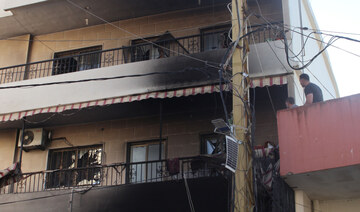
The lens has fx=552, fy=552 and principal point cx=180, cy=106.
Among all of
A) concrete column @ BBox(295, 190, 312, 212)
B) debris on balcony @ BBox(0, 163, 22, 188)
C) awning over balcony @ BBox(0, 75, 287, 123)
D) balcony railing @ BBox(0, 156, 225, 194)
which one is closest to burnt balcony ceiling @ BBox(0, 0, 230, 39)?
awning over balcony @ BBox(0, 75, 287, 123)

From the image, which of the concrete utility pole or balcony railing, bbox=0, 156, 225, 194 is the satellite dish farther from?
the concrete utility pole

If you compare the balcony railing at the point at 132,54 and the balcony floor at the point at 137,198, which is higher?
A: the balcony railing at the point at 132,54

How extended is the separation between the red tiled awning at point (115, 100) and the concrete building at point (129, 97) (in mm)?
31

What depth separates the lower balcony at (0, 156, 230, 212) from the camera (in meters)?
11.8

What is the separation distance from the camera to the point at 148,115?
50.6 feet

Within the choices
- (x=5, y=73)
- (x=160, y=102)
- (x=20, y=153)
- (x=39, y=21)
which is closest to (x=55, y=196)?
(x=20, y=153)

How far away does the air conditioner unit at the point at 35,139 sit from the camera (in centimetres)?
1608

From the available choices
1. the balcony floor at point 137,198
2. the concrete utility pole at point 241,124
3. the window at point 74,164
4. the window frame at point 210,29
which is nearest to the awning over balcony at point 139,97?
the window at point 74,164

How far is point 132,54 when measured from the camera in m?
16.1

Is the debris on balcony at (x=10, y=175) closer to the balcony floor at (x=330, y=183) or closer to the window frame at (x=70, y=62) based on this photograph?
the window frame at (x=70, y=62)

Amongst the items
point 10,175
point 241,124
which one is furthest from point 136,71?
point 241,124

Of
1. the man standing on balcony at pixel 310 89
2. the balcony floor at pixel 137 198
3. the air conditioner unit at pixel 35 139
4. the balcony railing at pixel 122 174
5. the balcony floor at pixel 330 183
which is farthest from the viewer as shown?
the air conditioner unit at pixel 35 139

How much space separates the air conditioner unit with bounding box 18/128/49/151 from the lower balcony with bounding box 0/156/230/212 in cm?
136

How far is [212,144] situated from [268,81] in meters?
2.76
